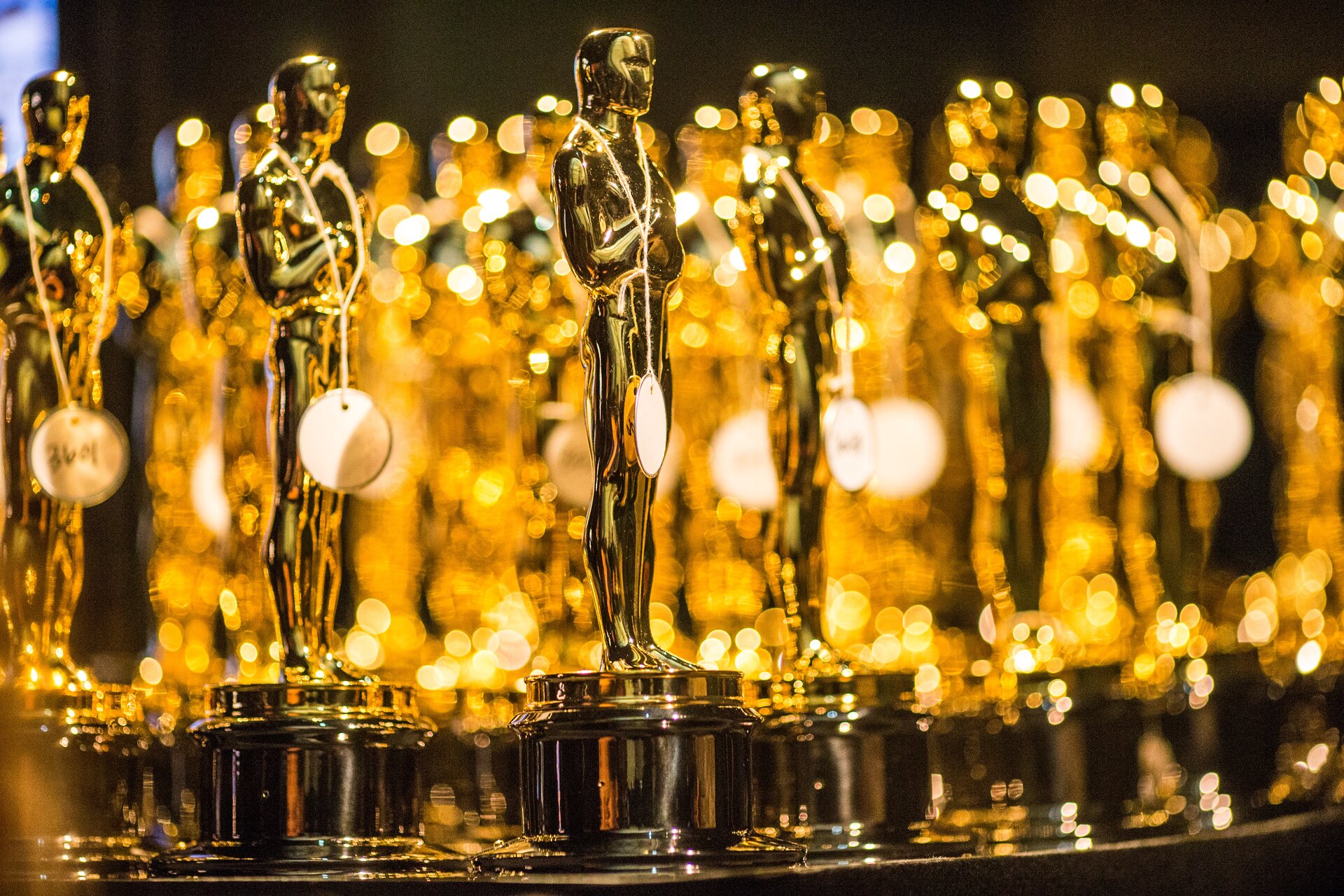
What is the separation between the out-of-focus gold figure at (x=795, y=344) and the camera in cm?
149

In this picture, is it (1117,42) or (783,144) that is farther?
(1117,42)

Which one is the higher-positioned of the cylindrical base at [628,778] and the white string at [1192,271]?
the white string at [1192,271]

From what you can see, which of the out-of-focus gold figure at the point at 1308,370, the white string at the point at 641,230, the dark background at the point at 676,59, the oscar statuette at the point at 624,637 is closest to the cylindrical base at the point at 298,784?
the oscar statuette at the point at 624,637

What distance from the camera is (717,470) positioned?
6.38 feet

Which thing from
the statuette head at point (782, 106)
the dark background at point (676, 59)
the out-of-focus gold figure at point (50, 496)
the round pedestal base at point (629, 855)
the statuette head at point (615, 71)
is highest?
the dark background at point (676, 59)

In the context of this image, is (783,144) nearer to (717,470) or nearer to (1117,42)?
(717,470)

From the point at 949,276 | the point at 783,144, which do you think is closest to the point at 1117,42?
the point at 949,276

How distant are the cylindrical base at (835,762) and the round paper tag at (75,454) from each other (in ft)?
1.68

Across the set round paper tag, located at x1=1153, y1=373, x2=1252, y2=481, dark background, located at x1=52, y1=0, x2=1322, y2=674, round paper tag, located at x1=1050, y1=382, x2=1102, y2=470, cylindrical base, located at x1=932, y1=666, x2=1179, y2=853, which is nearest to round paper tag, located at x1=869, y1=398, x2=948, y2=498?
round paper tag, located at x1=1050, y1=382, x2=1102, y2=470

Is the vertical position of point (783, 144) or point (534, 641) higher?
point (783, 144)

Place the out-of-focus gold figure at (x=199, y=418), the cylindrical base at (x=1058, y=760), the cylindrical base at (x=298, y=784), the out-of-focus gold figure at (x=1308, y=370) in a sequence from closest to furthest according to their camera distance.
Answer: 1. the cylindrical base at (x=298, y=784)
2. the cylindrical base at (x=1058, y=760)
3. the out-of-focus gold figure at (x=199, y=418)
4. the out-of-focus gold figure at (x=1308, y=370)

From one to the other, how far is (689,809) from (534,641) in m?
0.68

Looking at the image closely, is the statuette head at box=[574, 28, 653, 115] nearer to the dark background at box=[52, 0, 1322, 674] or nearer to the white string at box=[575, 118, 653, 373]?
the white string at box=[575, 118, 653, 373]

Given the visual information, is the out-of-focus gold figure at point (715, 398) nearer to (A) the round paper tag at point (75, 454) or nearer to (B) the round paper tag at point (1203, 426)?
(B) the round paper tag at point (1203, 426)
